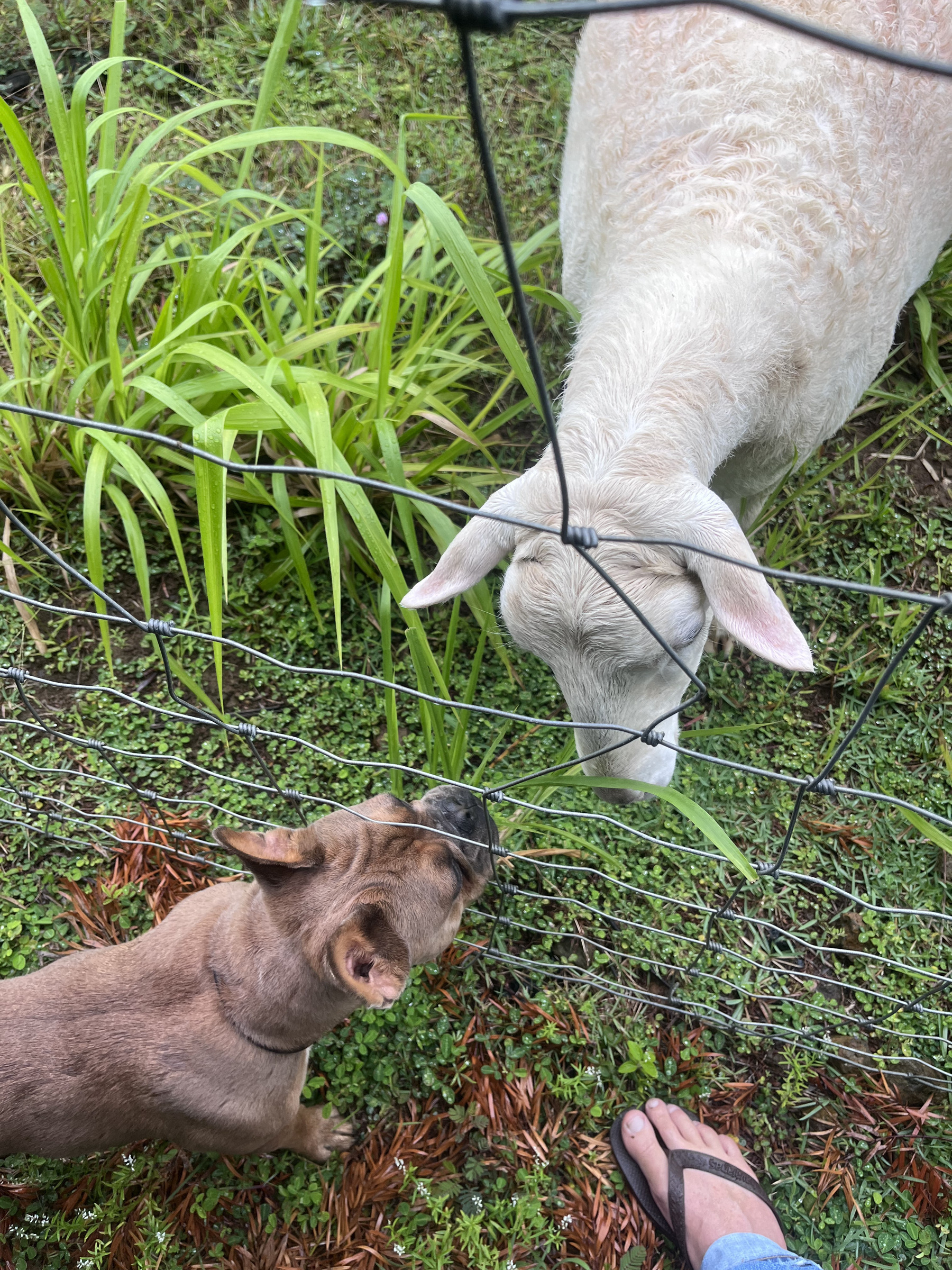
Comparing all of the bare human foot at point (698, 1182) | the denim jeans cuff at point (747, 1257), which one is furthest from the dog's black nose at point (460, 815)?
the denim jeans cuff at point (747, 1257)

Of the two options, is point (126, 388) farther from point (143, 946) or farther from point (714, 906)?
point (714, 906)

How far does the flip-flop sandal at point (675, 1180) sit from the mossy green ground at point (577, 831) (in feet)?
0.29

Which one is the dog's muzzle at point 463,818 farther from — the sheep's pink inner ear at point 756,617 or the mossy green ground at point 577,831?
the sheep's pink inner ear at point 756,617

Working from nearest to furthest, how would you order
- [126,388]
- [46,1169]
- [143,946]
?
[143,946], [46,1169], [126,388]

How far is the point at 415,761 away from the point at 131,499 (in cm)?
150

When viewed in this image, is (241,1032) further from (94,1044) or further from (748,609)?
(748,609)

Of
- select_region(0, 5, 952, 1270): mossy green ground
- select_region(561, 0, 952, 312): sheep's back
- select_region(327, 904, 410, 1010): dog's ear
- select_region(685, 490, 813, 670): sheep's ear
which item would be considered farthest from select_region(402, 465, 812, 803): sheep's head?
select_region(561, 0, 952, 312): sheep's back

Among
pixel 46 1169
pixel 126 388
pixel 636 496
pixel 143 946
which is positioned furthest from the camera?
pixel 126 388

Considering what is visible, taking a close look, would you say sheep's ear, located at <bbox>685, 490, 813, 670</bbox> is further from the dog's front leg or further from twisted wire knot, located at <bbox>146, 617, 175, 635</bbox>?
the dog's front leg

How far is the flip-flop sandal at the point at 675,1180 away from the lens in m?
2.54

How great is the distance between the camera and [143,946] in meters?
2.31

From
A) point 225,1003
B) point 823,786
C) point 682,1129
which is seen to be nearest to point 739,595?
point 823,786

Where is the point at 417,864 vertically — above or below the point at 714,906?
above

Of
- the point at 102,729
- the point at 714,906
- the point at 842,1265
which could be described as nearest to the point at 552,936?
the point at 714,906
